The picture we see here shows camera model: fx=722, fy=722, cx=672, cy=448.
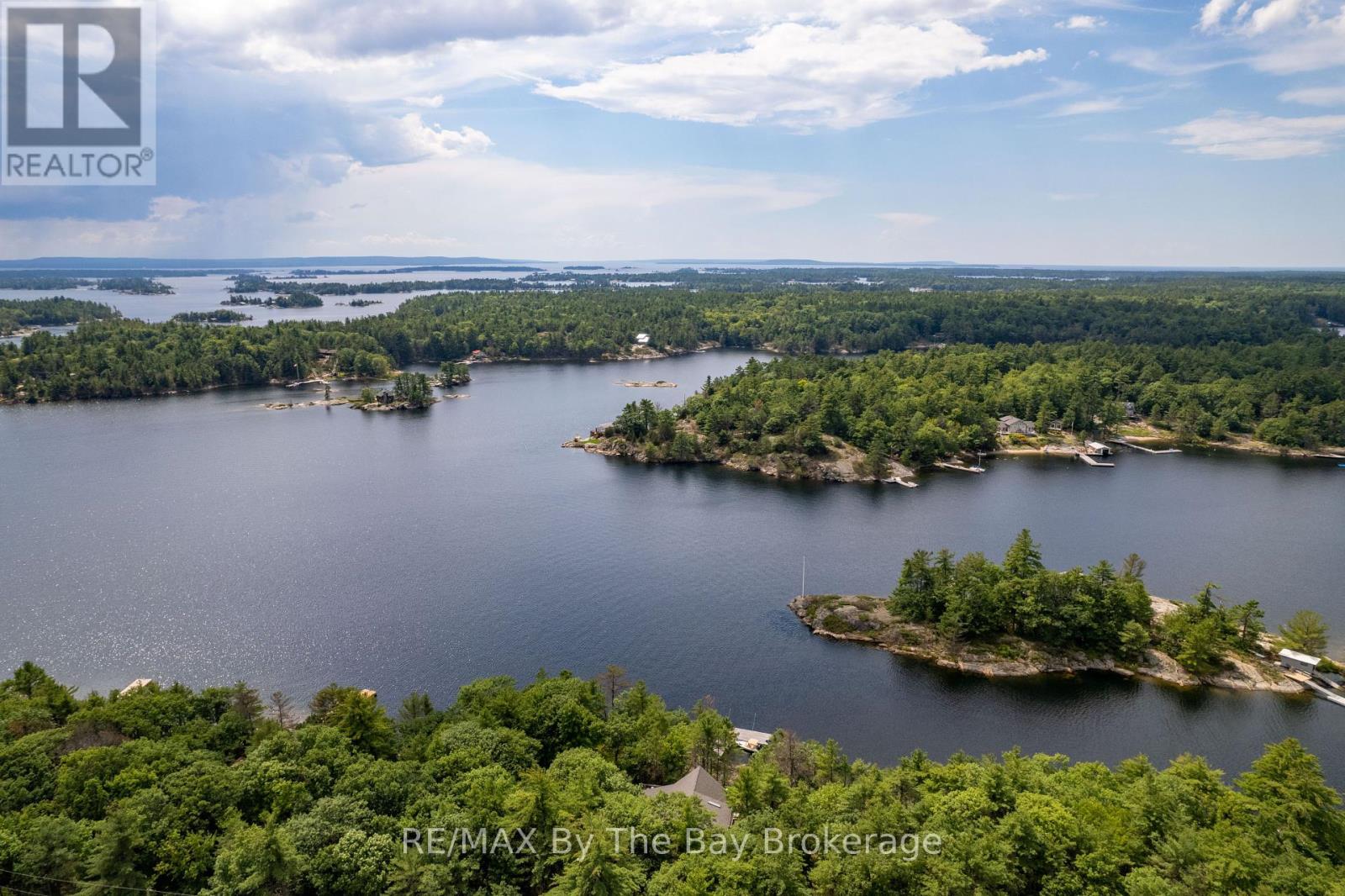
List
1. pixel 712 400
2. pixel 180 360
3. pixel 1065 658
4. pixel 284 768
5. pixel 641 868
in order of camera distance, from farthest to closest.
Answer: pixel 180 360 < pixel 712 400 < pixel 1065 658 < pixel 284 768 < pixel 641 868

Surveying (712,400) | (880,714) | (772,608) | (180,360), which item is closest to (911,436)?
(712,400)

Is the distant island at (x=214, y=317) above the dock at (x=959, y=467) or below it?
above

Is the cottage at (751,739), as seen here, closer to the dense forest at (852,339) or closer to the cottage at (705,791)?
the cottage at (705,791)

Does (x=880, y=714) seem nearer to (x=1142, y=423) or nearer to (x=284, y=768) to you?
(x=284, y=768)

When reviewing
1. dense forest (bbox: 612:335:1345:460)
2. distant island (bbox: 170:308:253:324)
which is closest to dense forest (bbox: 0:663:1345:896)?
dense forest (bbox: 612:335:1345:460)

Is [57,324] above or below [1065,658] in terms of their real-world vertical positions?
above

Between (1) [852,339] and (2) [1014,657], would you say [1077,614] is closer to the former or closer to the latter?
(2) [1014,657]

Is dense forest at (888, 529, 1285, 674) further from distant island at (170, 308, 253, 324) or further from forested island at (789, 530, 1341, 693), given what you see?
distant island at (170, 308, 253, 324)

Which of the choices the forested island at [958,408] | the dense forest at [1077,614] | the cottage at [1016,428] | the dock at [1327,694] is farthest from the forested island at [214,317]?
the dock at [1327,694]

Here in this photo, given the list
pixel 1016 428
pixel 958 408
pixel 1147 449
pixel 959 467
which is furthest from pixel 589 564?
pixel 1147 449
